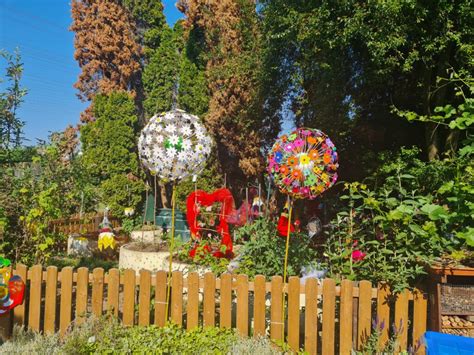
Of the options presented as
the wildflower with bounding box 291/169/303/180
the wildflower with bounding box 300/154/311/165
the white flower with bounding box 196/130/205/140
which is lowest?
the wildflower with bounding box 291/169/303/180

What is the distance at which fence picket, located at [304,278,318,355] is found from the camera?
3.11 metres

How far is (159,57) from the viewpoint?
1367 centimetres

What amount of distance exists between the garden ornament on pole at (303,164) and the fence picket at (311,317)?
0.33m

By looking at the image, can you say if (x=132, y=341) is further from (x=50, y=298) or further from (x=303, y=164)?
(x=303, y=164)

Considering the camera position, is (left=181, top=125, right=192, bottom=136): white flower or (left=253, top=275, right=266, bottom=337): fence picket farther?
(left=181, top=125, right=192, bottom=136): white flower

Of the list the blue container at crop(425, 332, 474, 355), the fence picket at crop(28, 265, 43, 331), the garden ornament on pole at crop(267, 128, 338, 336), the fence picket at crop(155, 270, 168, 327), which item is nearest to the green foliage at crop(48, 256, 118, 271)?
the fence picket at crop(28, 265, 43, 331)

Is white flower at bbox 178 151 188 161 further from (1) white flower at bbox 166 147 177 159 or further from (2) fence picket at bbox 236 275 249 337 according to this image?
(2) fence picket at bbox 236 275 249 337

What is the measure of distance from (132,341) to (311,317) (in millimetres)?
1458

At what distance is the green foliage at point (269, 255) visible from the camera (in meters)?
4.07

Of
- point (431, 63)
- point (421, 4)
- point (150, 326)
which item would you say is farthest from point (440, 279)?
point (431, 63)

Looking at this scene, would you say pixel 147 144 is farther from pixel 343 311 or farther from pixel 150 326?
pixel 343 311

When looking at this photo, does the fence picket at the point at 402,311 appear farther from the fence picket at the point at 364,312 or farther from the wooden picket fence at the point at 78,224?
the wooden picket fence at the point at 78,224

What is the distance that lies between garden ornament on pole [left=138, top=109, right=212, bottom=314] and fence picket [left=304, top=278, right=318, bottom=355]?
1.21 metres

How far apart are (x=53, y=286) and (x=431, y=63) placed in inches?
211
